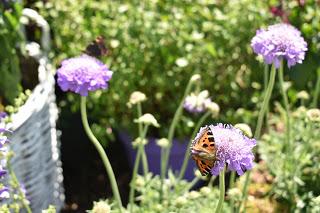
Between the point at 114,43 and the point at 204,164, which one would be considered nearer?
the point at 204,164

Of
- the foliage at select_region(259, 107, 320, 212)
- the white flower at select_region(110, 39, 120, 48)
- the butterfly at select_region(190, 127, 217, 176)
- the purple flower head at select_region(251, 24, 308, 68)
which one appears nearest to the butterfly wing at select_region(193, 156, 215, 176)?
the butterfly at select_region(190, 127, 217, 176)

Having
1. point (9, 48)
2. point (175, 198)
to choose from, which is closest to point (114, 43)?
point (9, 48)

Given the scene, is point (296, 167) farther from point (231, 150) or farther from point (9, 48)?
point (9, 48)

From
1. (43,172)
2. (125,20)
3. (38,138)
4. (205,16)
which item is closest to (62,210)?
(43,172)

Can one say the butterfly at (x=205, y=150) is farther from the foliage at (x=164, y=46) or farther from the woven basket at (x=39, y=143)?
the foliage at (x=164, y=46)

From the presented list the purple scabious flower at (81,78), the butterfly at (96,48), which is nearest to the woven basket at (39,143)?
the butterfly at (96,48)

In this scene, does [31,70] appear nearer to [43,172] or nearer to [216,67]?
[43,172]

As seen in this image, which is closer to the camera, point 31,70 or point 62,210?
point 31,70
